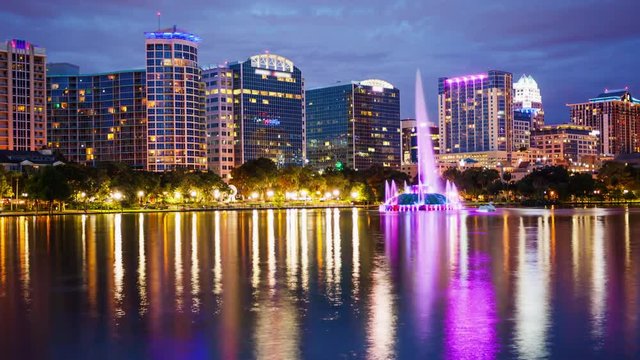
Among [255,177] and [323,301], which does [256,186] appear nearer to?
[255,177]

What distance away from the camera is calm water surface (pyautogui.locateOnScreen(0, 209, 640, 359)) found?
746 inches

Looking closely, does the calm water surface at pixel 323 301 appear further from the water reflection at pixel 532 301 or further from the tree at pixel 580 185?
the tree at pixel 580 185

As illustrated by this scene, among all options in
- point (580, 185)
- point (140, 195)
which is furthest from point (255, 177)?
point (580, 185)

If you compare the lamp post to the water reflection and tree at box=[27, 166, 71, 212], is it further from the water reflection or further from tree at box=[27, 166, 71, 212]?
the water reflection

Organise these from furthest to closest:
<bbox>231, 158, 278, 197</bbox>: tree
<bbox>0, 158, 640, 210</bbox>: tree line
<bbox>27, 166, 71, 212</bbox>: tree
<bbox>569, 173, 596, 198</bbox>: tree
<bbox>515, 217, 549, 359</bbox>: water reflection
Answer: <bbox>231, 158, 278, 197</bbox>: tree < <bbox>569, 173, 596, 198</bbox>: tree < <bbox>0, 158, 640, 210</bbox>: tree line < <bbox>27, 166, 71, 212</bbox>: tree < <bbox>515, 217, 549, 359</bbox>: water reflection

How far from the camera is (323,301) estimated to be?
25.5 meters

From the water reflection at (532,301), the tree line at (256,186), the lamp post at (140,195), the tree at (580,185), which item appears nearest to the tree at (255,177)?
the tree line at (256,186)

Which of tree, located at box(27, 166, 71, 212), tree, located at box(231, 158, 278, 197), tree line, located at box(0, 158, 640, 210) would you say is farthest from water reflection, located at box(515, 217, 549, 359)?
tree, located at box(231, 158, 278, 197)


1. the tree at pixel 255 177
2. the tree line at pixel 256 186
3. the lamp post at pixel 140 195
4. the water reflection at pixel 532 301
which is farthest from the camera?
the tree at pixel 255 177

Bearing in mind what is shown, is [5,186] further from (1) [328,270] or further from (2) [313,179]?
(1) [328,270]

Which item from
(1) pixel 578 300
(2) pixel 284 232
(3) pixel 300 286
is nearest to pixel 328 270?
(3) pixel 300 286

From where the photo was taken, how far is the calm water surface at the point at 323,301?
18.9m

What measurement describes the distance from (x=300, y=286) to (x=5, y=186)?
110 meters

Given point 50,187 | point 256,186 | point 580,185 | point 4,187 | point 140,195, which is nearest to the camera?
point 50,187
